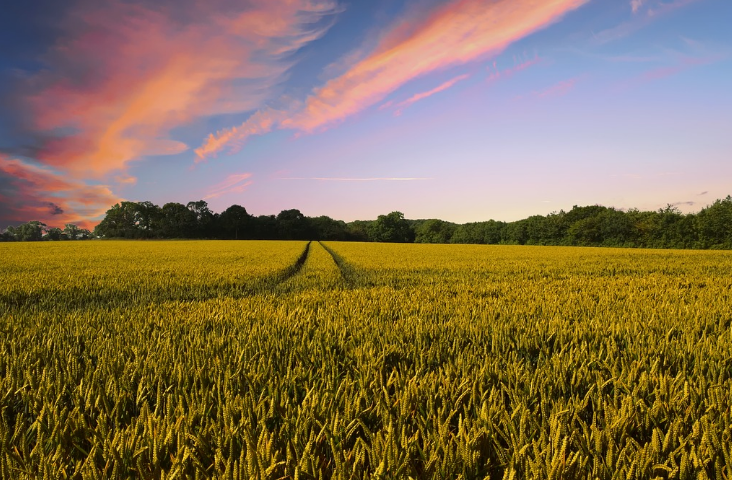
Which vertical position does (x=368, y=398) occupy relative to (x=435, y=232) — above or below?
below

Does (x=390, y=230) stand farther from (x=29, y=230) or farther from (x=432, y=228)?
(x=29, y=230)

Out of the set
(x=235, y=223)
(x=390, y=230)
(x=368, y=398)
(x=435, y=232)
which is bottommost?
(x=368, y=398)

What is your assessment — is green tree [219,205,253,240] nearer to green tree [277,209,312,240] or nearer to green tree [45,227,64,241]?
green tree [277,209,312,240]

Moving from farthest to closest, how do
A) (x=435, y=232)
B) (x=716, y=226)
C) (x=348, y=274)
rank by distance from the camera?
(x=435, y=232), (x=716, y=226), (x=348, y=274)

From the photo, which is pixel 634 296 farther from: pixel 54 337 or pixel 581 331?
pixel 54 337

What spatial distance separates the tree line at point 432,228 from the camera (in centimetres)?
7044

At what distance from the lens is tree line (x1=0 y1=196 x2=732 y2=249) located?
231 feet

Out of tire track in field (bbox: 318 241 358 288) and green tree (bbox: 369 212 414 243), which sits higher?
green tree (bbox: 369 212 414 243)

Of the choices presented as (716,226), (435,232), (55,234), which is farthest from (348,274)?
(55,234)

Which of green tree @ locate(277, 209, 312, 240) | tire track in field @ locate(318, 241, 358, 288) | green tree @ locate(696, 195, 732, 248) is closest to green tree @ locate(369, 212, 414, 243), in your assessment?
green tree @ locate(277, 209, 312, 240)

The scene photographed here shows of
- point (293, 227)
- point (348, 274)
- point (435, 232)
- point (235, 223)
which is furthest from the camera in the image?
point (435, 232)

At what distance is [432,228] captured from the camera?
478 ft

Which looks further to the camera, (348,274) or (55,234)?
(55,234)

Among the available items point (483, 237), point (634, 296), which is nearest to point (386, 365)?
point (634, 296)
